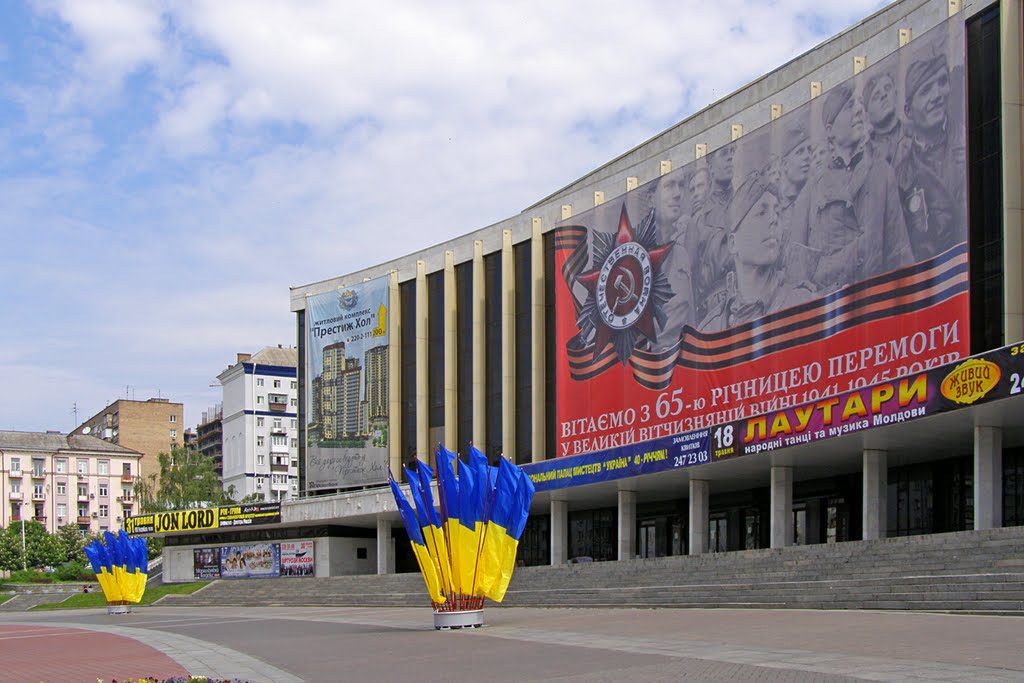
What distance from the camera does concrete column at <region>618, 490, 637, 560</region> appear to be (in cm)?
4356

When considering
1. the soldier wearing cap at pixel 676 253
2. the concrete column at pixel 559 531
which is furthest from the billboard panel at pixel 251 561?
the soldier wearing cap at pixel 676 253

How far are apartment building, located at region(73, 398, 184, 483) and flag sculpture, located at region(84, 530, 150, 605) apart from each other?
73.5 m

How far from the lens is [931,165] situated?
32.7 meters

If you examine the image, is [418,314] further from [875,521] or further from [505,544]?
[505,544]

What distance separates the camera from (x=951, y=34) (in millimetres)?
32594

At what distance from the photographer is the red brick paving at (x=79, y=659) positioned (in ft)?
57.7

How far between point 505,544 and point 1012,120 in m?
18.4

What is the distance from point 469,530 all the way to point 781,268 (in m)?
17.8

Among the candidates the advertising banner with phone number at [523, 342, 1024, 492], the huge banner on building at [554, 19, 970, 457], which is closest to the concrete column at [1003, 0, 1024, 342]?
the huge banner on building at [554, 19, 970, 457]

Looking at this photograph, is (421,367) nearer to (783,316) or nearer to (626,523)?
(626,523)

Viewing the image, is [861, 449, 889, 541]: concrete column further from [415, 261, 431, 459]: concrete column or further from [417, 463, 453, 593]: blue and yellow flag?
[415, 261, 431, 459]: concrete column

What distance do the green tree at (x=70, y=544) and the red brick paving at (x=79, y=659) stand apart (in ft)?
209

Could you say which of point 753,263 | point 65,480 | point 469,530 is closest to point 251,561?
point 753,263

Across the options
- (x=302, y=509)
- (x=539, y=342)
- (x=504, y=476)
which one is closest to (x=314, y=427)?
(x=302, y=509)
